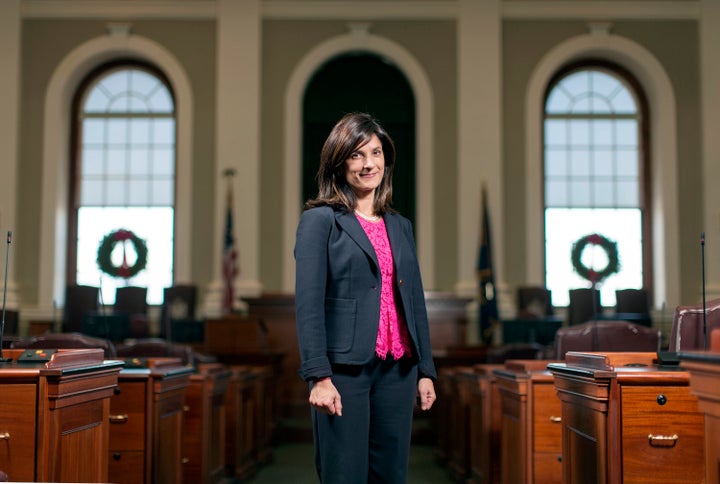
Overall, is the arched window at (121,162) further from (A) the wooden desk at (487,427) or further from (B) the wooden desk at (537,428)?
(B) the wooden desk at (537,428)

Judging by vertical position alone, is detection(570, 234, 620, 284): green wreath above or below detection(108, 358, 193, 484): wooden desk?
above

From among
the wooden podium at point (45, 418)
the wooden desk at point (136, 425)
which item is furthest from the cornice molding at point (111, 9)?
the wooden podium at point (45, 418)

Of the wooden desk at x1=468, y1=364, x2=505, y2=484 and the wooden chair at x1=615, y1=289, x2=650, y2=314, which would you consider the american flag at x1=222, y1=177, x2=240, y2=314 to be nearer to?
the wooden chair at x1=615, y1=289, x2=650, y2=314

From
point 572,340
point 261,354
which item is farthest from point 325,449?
point 261,354

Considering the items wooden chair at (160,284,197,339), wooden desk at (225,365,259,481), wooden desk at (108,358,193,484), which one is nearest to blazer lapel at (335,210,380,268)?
wooden desk at (108,358,193,484)

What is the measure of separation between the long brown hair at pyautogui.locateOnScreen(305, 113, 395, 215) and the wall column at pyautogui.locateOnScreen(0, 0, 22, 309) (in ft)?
32.4

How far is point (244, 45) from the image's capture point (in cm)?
1210

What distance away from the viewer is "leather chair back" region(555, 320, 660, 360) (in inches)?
212

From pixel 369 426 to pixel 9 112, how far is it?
10.5 meters

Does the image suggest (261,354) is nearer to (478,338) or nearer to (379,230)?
(478,338)

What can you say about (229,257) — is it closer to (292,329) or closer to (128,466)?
(292,329)

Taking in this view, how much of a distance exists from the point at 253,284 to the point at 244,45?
2.82m

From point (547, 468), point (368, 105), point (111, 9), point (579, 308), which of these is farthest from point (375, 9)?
point (547, 468)

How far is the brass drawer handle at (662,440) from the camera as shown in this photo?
10.5ft
